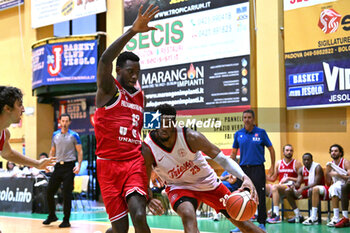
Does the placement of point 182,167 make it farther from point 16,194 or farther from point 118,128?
point 16,194

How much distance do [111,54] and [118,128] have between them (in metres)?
0.81

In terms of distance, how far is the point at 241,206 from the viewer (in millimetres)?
5812

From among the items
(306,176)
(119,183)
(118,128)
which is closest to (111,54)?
(118,128)

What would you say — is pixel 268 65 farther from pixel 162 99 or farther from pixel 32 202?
pixel 32 202

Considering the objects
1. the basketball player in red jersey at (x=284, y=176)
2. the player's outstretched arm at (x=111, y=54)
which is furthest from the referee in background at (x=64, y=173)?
the player's outstretched arm at (x=111, y=54)

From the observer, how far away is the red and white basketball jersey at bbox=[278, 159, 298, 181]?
12438mm

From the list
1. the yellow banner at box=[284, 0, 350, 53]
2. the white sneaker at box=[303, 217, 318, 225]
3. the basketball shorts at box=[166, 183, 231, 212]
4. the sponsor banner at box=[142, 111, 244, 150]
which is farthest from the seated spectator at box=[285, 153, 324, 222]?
the basketball shorts at box=[166, 183, 231, 212]

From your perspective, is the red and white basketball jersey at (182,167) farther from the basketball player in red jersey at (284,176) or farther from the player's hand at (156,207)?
the basketball player in red jersey at (284,176)

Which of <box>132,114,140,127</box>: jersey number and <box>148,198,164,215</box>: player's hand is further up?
<box>132,114,140,127</box>: jersey number

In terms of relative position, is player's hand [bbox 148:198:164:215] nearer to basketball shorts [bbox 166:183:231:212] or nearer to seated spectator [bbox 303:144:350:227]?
basketball shorts [bbox 166:183:231:212]

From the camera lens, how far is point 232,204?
5.91 metres

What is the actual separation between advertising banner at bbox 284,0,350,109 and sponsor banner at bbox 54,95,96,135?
29.7 ft

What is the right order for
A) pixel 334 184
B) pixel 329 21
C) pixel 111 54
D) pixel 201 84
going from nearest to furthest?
pixel 111 54, pixel 334 184, pixel 329 21, pixel 201 84

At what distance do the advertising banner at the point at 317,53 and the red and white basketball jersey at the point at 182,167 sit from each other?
6.84 meters
